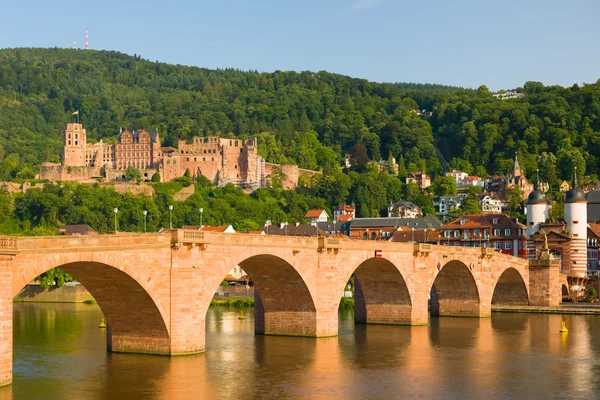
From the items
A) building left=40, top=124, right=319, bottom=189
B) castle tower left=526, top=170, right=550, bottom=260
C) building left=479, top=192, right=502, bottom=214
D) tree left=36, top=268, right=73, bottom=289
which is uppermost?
building left=40, top=124, right=319, bottom=189

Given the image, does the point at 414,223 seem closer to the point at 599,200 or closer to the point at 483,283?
the point at 599,200

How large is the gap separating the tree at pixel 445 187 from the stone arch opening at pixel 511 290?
317 feet

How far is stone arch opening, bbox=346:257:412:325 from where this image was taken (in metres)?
63.3

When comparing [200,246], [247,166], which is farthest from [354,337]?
[247,166]

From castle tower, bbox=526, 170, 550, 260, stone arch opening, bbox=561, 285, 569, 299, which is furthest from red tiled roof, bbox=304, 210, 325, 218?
stone arch opening, bbox=561, 285, 569, 299

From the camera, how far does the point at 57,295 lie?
90.1 metres

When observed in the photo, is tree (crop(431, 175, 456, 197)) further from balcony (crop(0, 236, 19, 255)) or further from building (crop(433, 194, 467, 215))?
balcony (crop(0, 236, 19, 255))

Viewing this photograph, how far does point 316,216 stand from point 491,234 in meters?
51.9

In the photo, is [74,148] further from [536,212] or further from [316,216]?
[536,212]

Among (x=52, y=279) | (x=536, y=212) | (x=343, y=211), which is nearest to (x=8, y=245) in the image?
(x=52, y=279)

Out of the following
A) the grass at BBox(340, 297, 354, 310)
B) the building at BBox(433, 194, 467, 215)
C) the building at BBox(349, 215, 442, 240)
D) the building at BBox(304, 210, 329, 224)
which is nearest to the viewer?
the grass at BBox(340, 297, 354, 310)

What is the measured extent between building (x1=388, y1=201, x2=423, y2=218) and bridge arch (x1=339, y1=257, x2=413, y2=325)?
96.3 m

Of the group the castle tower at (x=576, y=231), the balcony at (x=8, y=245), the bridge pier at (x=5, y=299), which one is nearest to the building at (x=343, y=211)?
the castle tower at (x=576, y=231)

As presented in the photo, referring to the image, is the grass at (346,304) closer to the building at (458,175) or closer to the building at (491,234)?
the building at (491,234)
